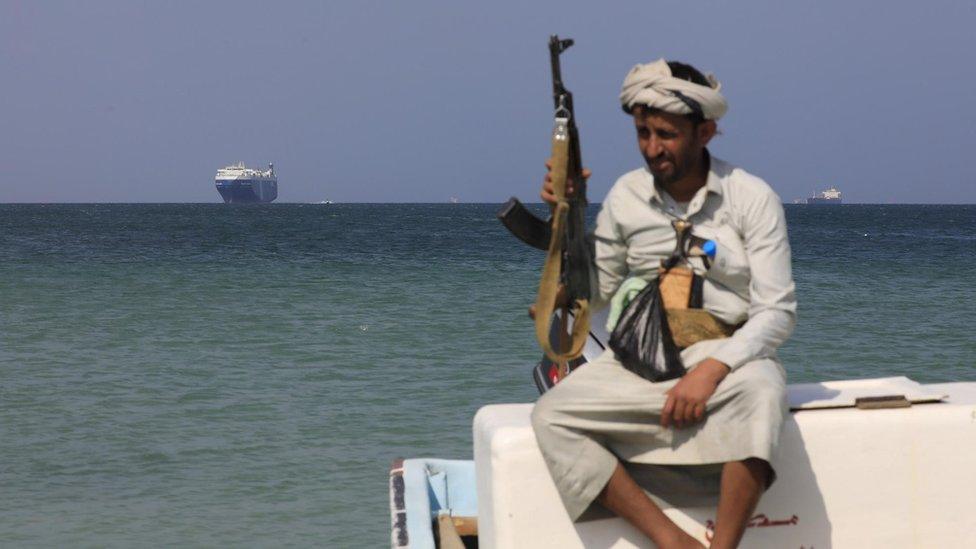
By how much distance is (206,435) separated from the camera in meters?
9.02

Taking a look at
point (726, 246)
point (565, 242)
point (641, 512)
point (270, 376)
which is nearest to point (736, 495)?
point (641, 512)

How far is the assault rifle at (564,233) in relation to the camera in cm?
324

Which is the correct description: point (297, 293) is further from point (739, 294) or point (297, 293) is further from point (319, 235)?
point (319, 235)

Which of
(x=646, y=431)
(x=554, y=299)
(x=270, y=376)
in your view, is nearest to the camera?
(x=646, y=431)

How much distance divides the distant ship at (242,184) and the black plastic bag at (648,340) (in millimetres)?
161624

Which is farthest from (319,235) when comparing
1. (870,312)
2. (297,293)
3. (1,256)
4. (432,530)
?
(432,530)

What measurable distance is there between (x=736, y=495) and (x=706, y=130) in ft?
2.94

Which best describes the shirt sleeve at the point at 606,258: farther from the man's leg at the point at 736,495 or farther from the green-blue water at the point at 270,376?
the green-blue water at the point at 270,376

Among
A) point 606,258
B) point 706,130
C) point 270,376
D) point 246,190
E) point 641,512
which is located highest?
point 706,130

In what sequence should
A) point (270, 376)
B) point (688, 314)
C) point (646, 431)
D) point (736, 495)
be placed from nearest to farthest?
point (736, 495) < point (646, 431) < point (688, 314) < point (270, 376)

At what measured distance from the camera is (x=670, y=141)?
3189mm

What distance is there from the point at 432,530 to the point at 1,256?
32.5 metres

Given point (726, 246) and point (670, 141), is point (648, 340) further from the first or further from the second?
point (670, 141)

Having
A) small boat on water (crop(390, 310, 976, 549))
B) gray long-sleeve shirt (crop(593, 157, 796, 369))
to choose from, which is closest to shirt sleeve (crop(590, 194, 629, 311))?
gray long-sleeve shirt (crop(593, 157, 796, 369))
